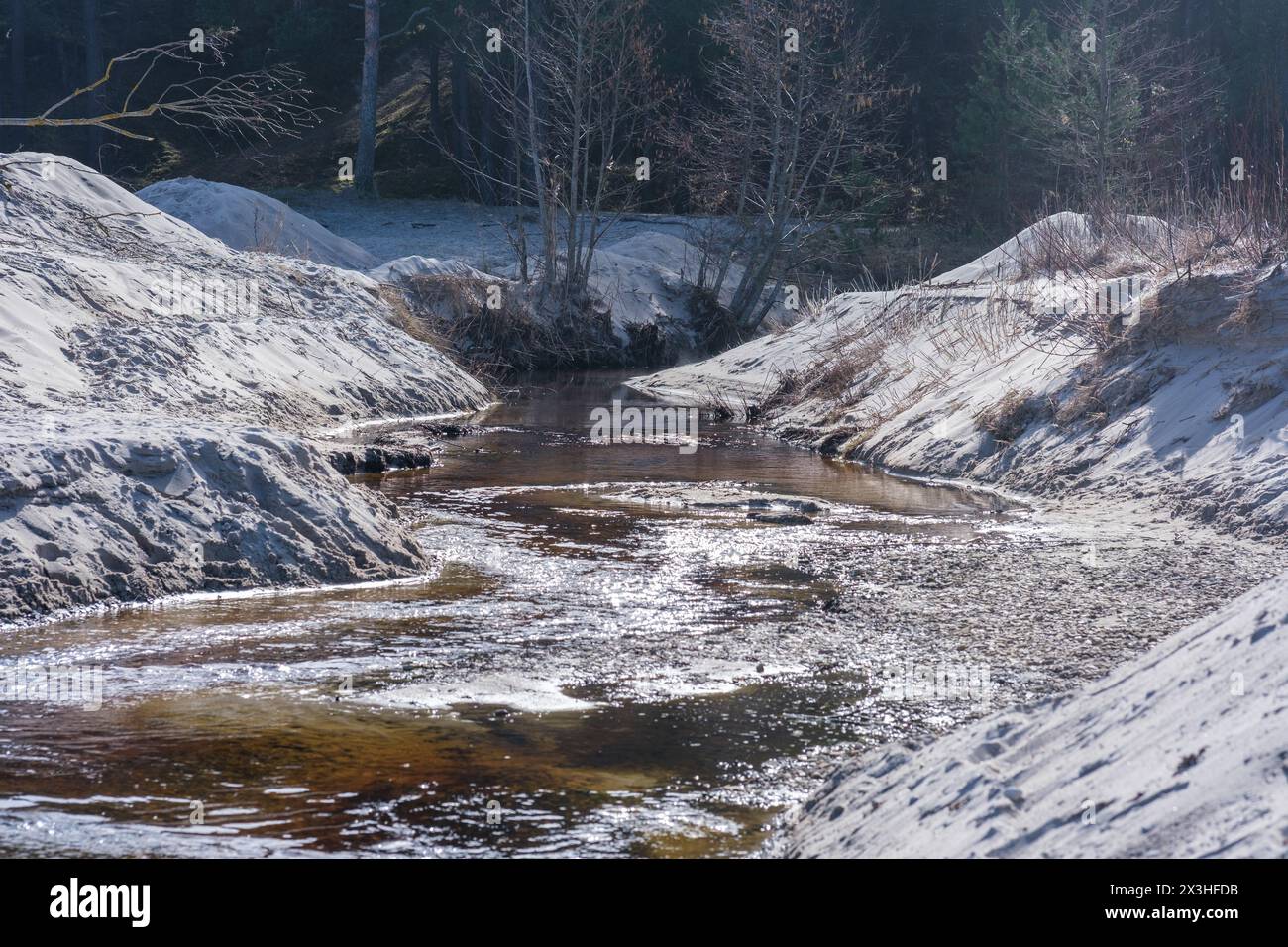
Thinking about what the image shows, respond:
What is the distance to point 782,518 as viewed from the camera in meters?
9.73

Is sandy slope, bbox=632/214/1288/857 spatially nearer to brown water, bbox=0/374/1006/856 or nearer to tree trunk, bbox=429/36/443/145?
brown water, bbox=0/374/1006/856

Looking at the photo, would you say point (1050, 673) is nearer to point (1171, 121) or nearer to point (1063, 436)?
point (1063, 436)

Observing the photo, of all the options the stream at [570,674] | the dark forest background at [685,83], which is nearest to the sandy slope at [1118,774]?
the stream at [570,674]

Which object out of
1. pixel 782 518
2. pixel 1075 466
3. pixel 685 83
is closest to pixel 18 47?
pixel 685 83

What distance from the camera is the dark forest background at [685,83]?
105 feet

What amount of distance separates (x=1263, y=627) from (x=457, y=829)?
2286 millimetres

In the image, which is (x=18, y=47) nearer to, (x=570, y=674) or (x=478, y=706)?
(x=570, y=674)

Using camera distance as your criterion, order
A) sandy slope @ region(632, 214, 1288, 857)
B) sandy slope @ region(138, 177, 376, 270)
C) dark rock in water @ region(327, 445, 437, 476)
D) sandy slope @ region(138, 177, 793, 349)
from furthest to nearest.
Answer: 1. sandy slope @ region(138, 177, 793, 349)
2. sandy slope @ region(138, 177, 376, 270)
3. dark rock in water @ region(327, 445, 437, 476)
4. sandy slope @ region(632, 214, 1288, 857)

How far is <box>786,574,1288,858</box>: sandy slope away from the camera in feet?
9.84

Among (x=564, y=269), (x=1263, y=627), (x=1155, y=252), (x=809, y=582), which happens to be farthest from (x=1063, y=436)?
(x=564, y=269)

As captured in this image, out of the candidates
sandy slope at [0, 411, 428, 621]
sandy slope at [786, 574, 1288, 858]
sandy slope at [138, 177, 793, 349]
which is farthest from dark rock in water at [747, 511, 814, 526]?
sandy slope at [138, 177, 793, 349]

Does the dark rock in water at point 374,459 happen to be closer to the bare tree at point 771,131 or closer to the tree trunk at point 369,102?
the bare tree at point 771,131

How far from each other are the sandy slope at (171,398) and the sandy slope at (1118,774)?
401 centimetres

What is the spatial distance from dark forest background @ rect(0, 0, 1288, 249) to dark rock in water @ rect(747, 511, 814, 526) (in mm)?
20083
